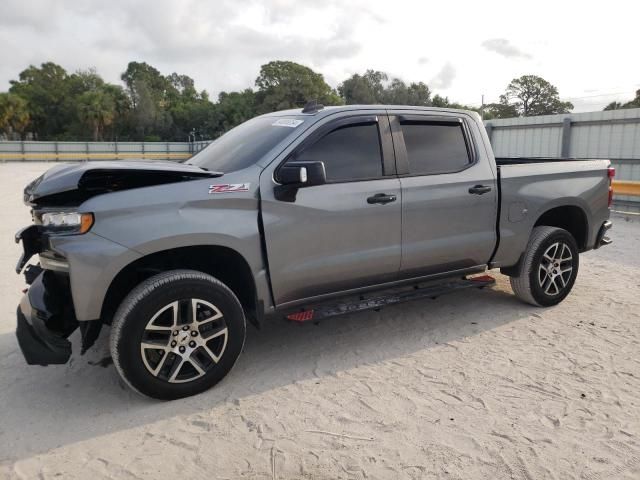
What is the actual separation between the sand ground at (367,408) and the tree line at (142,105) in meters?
53.9

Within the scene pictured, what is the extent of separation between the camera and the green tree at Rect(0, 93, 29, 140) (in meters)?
56.3

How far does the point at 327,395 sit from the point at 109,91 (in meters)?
68.6

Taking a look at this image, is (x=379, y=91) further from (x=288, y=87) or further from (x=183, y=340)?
(x=183, y=340)

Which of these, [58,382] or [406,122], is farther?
[406,122]

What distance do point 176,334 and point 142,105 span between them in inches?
2649

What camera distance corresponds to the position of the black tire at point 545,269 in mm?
4984

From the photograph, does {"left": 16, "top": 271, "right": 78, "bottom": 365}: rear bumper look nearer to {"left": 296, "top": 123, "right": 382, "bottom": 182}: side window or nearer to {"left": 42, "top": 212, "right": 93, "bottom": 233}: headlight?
{"left": 42, "top": 212, "right": 93, "bottom": 233}: headlight

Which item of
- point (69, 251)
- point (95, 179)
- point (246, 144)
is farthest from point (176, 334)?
point (246, 144)

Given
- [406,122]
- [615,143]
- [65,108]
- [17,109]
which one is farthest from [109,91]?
[406,122]

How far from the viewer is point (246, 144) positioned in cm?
411

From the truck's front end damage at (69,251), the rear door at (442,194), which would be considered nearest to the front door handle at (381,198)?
the rear door at (442,194)

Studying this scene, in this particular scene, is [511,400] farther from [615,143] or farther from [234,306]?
[615,143]

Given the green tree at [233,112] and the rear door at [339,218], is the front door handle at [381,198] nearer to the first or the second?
the rear door at [339,218]

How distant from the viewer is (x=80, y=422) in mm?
3260
